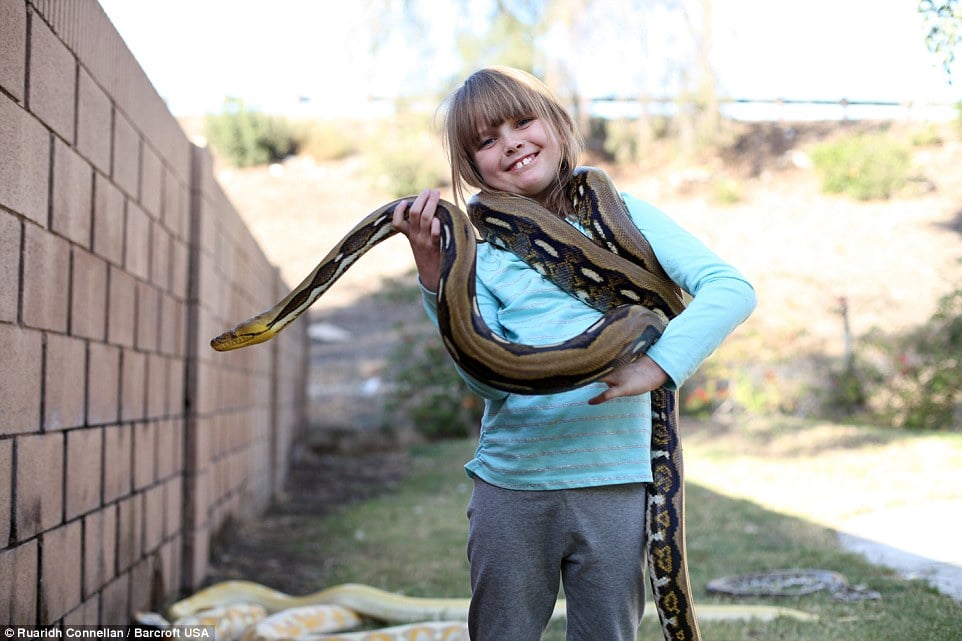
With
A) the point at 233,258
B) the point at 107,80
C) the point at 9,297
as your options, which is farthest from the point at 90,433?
the point at 233,258

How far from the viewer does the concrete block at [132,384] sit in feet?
14.9

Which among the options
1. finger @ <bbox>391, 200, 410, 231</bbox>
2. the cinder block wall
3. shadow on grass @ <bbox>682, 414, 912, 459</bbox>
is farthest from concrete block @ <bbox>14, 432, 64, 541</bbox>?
shadow on grass @ <bbox>682, 414, 912, 459</bbox>

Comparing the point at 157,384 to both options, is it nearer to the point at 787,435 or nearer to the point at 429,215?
the point at 429,215

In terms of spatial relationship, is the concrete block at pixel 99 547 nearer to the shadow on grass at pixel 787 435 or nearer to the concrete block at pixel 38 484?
the concrete block at pixel 38 484

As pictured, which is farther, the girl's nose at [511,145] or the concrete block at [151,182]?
the concrete block at [151,182]

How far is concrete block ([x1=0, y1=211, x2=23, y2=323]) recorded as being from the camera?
9.85 ft

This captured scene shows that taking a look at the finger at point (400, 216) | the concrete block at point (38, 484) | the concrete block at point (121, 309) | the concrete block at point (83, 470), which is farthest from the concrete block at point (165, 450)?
the finger at point (400, 216)

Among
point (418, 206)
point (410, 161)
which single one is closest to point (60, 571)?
point (418, 206)

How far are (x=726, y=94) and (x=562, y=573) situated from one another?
2380 cm

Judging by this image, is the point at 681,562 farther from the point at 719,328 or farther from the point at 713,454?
the point at 713,454

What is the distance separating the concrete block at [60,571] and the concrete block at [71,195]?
1.18 metres

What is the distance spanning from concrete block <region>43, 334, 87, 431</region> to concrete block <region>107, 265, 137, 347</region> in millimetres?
440

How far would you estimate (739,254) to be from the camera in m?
23.1

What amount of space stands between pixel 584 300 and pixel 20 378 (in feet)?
6.40
